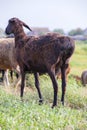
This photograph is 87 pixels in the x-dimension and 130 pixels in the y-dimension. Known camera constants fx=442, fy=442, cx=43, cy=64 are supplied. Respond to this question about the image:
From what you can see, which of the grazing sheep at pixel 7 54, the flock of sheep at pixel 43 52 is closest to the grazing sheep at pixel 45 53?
the flock of sheep at pixel 43 52

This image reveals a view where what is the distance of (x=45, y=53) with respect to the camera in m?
10.6

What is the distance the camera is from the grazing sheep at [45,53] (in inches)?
413

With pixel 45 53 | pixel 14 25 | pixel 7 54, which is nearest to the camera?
pixel 45 53

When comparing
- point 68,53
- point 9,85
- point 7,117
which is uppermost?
point 68,53

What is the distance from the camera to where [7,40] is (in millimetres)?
15297

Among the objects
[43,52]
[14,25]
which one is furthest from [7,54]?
[43,52]

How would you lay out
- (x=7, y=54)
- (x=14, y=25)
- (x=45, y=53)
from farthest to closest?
(x=7, y=54) → (x=14, y=25) → (x=45, y=53)

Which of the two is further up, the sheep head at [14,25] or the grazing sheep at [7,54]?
the sheep head at [14,25]

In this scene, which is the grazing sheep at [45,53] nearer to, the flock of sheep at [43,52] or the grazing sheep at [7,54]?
the flock of sheep at [43,52]

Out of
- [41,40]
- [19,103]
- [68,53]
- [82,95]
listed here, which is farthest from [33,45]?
[82,95]

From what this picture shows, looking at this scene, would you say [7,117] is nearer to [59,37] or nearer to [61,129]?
[61,129]

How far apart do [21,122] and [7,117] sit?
0.26 metres

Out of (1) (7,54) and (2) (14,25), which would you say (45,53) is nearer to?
(2) (14,25)

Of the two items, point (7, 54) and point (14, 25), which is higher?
point (14, 25)
